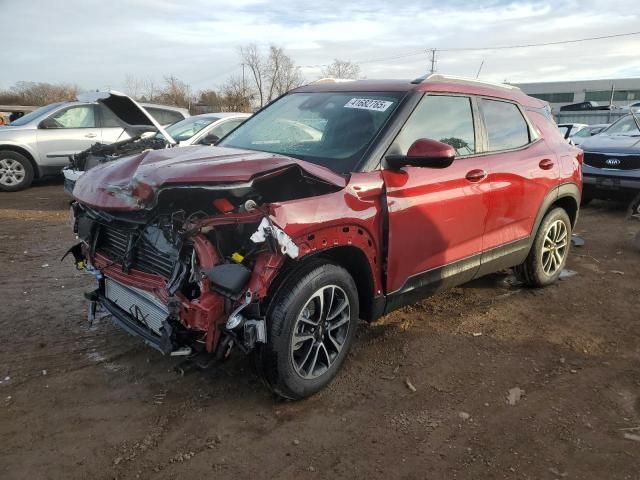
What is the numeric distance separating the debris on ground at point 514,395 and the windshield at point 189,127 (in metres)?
6.68

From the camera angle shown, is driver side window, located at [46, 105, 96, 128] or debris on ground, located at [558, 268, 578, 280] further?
driver side window, located at [46, 105, 96, 128]

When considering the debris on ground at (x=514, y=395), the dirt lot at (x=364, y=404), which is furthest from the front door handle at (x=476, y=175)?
the debris on ground at (x=514, y=395)

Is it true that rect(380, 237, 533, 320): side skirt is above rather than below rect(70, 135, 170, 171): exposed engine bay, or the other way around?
below

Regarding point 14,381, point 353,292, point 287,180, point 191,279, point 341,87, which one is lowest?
point 14,381

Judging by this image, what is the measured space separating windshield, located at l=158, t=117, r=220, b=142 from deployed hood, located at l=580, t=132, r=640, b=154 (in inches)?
260

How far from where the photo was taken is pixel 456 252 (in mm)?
3854

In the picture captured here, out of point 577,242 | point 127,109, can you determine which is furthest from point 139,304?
point 577,242

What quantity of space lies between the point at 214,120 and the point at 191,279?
6.48m

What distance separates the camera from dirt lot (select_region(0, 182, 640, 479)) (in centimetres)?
259

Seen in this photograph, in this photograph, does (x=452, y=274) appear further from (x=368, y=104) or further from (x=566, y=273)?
(x=566, y=273)

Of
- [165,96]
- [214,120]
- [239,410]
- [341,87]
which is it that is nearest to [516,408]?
[239,410]

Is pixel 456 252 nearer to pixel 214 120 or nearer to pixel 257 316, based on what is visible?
pixel 257 316

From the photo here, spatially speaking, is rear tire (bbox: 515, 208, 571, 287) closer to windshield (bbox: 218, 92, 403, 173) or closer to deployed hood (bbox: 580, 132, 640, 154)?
windshield (bbox: 218, 92, 403, 173)

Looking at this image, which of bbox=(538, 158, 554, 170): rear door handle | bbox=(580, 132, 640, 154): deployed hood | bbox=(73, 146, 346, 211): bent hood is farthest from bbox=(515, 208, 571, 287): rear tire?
bbox=(580, 132, 640, 154): deployed hood
